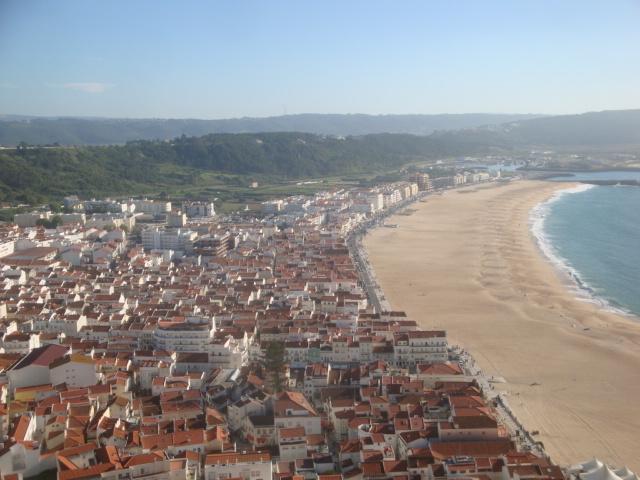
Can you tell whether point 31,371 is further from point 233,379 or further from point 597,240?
point 597,240

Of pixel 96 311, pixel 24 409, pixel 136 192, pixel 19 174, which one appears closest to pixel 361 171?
pixel 136 192

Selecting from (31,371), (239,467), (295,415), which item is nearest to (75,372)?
(31,371)

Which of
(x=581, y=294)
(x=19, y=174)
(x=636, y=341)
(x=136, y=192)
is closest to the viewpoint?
(x=636, y=341)

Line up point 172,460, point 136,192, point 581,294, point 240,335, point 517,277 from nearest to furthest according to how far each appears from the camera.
A: point 172,460, point 240,335, point 581,294, point 517,277, point 136,192

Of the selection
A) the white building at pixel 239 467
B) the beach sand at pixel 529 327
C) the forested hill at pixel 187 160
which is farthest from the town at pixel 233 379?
the forested hill at pixel 187 160

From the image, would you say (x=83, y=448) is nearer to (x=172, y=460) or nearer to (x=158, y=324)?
(x=172, y=460)

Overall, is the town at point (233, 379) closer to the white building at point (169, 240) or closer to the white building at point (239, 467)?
the white building at point (239, 467)
